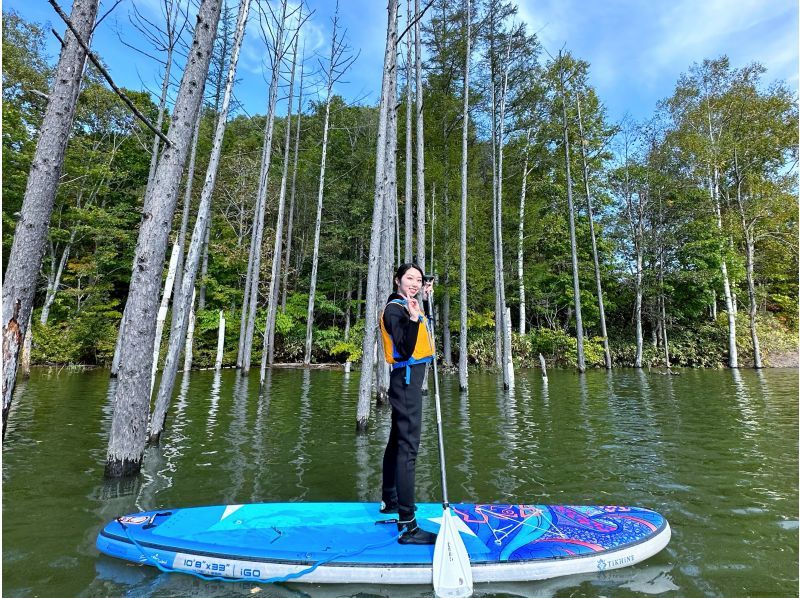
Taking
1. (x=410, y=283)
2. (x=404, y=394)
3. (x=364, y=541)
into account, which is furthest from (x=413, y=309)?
(x=364, y=541)

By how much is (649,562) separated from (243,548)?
2.75 m

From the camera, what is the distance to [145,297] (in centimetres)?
449

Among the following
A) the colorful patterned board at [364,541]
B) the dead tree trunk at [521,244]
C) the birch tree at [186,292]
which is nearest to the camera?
the colorful patterned board at [364,541]

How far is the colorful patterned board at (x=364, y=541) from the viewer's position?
105 inches

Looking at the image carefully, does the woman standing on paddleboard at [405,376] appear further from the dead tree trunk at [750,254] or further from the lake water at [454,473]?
the dead tree trunk at [750,254]

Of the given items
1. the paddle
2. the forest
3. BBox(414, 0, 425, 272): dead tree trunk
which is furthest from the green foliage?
the paddle

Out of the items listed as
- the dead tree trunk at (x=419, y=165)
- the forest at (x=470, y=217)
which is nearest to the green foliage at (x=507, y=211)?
the forest at (x=470, y=217)

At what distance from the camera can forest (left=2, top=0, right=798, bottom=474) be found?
57.2ft

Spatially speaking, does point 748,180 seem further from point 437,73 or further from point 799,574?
point 799,574

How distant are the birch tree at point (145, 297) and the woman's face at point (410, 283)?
2.89 metres

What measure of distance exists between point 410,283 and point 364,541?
1.83 metres

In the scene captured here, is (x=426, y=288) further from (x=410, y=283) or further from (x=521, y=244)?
(x=521, y=244)

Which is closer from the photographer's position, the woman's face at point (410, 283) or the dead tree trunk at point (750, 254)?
the woman's face at point (410, 283)

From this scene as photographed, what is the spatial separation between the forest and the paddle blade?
11380 millimetres
